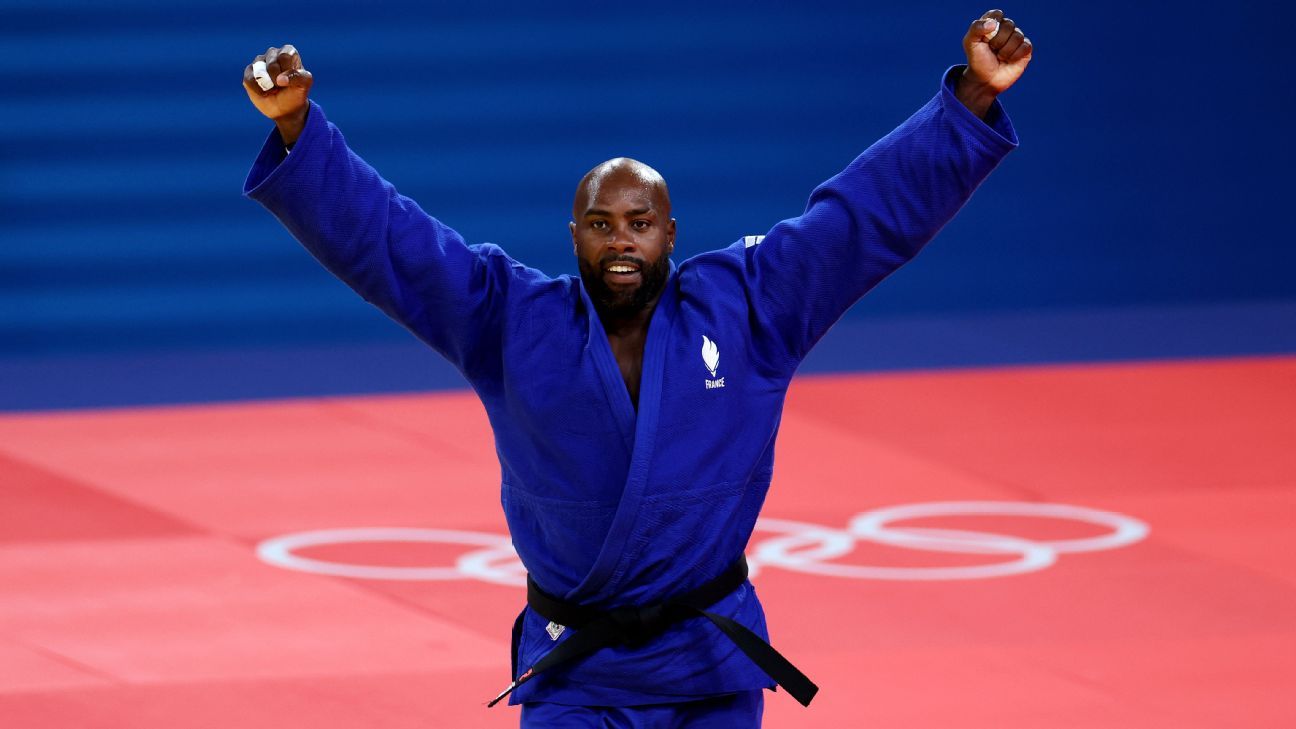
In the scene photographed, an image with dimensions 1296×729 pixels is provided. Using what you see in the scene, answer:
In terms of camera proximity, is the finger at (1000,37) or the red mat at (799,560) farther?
the red mat at (799,560)

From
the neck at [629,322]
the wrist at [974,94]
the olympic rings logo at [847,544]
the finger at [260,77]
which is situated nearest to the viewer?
the finger at [260,77]

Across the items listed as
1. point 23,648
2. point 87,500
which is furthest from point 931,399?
point 23,648

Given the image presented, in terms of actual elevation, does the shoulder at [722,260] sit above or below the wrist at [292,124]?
below

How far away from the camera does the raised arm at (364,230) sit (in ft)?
10.7

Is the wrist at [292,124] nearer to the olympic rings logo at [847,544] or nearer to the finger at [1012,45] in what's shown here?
the finger at [1012,45]

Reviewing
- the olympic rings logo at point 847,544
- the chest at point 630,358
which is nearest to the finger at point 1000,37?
the chest at point 630,358

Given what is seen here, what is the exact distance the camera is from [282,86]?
3.19 meters

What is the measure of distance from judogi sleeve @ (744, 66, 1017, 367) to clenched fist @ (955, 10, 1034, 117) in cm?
5

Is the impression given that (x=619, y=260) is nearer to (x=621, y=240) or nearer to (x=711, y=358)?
(x=621, y=240)

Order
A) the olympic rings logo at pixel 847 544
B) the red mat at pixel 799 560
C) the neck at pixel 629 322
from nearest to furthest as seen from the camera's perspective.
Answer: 1. the neck at pixel 629 322
2. the red mat at pixel 799 560
3. the olympic rings logo at pixel 847 544

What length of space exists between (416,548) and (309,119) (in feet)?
12.5

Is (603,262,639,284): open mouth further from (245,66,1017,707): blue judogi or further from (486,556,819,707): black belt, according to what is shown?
(486,556,819,707): black belt

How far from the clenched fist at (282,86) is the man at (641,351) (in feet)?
0.13

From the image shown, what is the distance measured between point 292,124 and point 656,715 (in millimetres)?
1278
